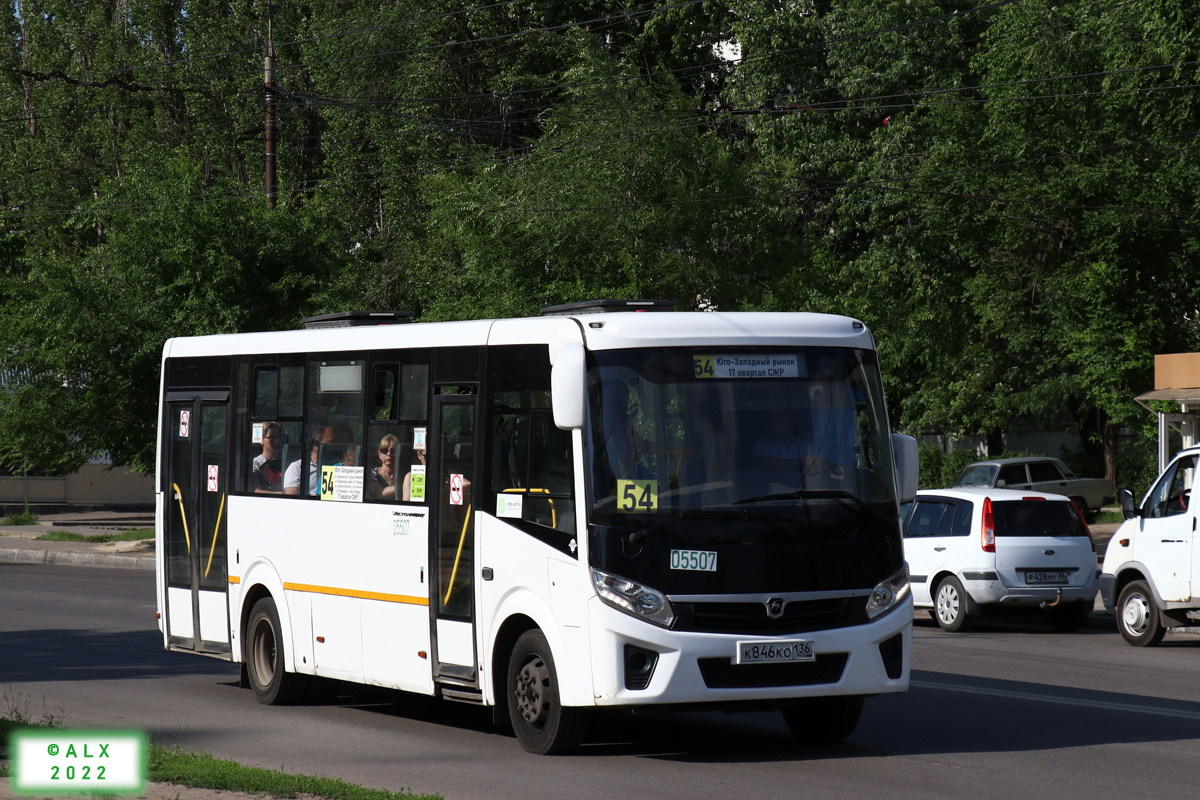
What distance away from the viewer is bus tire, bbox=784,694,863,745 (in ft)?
31.0

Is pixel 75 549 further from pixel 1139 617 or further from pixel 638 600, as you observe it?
pixel 638 600

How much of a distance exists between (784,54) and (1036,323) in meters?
9.74

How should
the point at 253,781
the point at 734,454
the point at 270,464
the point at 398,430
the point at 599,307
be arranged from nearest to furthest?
the point at 253,781 < the point at 734,454 < the point at 599,307 < the point at 398,430 < the point at 270,464

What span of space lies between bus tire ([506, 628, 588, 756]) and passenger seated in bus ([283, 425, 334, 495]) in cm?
281

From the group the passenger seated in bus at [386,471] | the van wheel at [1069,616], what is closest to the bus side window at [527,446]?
the passenger seated in bus at [386,471]

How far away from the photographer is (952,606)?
58.9 feet

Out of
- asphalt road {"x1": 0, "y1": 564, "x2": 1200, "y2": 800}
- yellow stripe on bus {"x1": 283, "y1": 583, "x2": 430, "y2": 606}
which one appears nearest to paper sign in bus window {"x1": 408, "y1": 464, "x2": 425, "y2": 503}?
yellow stripe on bus {"x1": 283, "y1": 583, "x2": 430, "y2": 606}

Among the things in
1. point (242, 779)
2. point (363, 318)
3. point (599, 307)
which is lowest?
point (242, 779)

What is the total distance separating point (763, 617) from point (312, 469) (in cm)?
426

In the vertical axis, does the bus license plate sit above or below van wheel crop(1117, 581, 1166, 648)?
above

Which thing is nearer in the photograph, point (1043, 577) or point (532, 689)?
point (532, 689)

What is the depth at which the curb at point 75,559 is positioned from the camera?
29.5 m

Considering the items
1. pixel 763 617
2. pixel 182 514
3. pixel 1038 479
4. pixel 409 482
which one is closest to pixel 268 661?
pixel 182 514

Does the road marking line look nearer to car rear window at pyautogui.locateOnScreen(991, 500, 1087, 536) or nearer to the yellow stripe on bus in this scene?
the yellow stripe on bus
